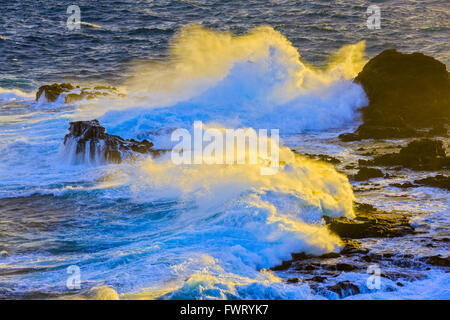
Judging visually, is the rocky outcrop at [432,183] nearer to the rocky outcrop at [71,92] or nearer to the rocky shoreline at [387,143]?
the rocky shoreline at [387,143]

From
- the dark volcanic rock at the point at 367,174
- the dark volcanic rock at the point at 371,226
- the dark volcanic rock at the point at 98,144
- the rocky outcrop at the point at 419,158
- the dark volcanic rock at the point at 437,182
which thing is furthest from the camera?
the dark volcanic rock at the point at 98,144

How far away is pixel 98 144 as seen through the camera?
1402 cm

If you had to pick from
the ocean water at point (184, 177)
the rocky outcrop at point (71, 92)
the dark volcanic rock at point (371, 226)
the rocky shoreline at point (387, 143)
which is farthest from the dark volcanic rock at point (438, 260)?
the rocky outcrop at point (71, 92)

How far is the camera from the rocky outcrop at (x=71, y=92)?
20328 mm

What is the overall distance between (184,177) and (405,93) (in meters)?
8.84

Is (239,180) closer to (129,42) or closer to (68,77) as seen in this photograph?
(68,77)

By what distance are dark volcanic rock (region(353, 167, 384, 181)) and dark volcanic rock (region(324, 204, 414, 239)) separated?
7.27 feet

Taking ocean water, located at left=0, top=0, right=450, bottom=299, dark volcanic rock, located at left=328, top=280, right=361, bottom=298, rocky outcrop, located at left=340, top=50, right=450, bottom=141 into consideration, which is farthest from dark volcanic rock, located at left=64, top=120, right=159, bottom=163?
dark volcanic rock, located at left=328, top=280, right=361, bottom=298

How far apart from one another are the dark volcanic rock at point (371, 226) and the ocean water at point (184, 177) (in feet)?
0.84

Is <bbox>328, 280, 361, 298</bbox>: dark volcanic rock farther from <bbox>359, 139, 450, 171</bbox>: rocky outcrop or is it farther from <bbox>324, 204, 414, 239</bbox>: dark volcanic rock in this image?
<bbox>359, 139, 450, 171</bbox>: rocky outcrop

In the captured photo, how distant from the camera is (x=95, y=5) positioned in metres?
36.6

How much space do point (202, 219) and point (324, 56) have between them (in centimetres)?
1860

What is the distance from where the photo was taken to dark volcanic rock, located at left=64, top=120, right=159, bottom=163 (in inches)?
550
